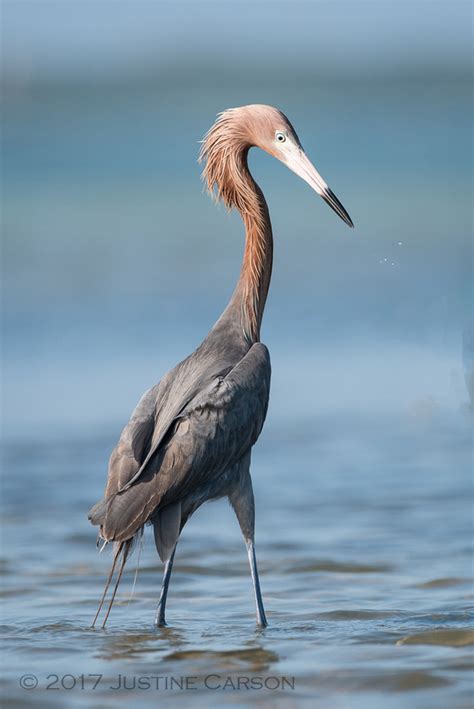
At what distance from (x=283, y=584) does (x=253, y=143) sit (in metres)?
2.43

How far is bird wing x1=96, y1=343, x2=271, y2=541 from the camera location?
Answer: 6449mm

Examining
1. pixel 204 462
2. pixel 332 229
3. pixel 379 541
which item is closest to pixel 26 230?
pixel 332 229

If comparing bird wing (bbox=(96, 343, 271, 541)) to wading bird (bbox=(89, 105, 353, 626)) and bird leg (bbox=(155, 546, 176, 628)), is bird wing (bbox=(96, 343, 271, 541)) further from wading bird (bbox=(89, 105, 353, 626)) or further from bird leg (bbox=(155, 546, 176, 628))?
bird leg (bbox=(155, 546, 176, 628))

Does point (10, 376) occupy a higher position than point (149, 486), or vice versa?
point (10, 376)

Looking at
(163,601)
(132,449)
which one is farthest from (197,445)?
(163,601)

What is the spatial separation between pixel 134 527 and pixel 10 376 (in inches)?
319

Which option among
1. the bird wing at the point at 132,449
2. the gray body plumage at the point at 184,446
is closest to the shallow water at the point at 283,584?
the gray body plumage at the point at 184,446

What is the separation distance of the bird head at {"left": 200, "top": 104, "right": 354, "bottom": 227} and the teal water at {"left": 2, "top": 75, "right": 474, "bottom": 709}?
3.59ft

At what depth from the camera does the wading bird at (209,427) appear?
6512 mm

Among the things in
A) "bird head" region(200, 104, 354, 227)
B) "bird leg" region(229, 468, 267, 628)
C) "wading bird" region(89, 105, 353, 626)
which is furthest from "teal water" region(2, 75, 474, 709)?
"bird head" region(200, 104, 354, 227)

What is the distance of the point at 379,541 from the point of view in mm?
8555

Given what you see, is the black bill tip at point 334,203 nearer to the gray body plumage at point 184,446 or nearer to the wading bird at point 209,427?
the wading bird at point 209,427

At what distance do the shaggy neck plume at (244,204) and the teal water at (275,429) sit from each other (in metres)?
1.00

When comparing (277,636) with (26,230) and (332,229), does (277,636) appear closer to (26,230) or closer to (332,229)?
(332,229)
